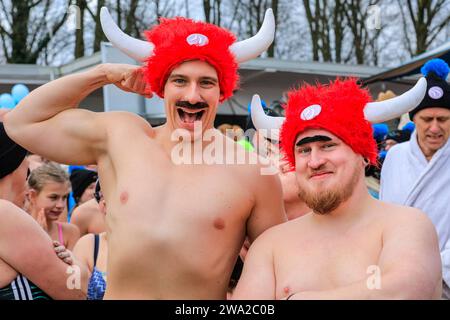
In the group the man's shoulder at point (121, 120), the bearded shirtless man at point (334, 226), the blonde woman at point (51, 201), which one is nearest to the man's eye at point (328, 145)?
the bearded shirtless man at point (334, 226)

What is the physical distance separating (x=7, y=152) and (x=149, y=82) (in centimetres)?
72

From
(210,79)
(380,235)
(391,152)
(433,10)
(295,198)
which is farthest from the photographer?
(433,10)

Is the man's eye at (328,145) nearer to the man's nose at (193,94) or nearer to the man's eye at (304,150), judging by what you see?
the man's eye at (304,150)

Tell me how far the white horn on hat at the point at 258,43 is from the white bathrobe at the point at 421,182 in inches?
63.3

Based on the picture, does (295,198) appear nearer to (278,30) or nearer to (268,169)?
(268,169)

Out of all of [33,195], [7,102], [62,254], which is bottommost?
[62,254]

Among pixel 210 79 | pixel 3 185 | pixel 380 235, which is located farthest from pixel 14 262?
pixel 380 235

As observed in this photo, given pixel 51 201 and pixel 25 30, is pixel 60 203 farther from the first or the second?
pixel 25 30

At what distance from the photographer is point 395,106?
7.30 feet

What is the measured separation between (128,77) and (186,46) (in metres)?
0.31

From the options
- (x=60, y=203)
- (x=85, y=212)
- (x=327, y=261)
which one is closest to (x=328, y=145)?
(x=327, y=261)

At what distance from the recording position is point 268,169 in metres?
2.47

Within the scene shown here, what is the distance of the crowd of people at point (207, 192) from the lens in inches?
81.7

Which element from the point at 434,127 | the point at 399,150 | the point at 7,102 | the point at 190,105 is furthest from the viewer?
the point at 7,102
